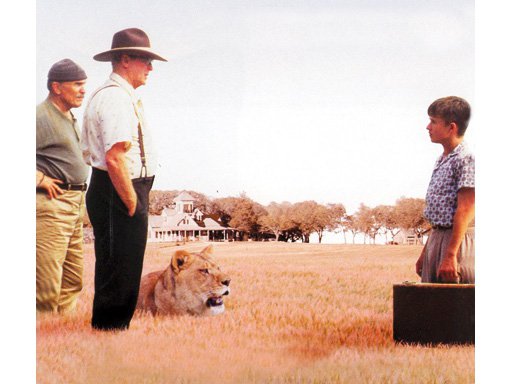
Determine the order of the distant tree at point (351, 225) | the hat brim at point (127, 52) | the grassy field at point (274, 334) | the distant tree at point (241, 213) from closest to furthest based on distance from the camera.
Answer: the grassy field at point (274, 334), the hat brim at point (127, 52), the distant tree at point (241, 213), the distant tree at point (351, 225)

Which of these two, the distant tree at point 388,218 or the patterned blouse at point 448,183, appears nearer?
the patterned blouse at point 448,183

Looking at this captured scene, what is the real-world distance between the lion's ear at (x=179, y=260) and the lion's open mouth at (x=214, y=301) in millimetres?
284

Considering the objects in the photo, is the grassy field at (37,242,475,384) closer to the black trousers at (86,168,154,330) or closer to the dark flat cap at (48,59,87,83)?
the black trousers at (86,168,154,330)

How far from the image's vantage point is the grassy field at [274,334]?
5473 mm

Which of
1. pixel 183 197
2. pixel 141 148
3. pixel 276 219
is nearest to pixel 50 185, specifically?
pixel 141 148

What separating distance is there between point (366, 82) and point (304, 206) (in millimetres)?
939

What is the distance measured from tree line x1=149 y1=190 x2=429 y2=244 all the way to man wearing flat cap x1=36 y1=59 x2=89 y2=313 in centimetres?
57

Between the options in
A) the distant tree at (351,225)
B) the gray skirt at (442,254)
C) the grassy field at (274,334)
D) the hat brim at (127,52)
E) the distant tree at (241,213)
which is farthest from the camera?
the distant tree at (351,225)

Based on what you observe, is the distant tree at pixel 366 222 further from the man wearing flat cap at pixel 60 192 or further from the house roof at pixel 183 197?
the man wearing flat cap at pixel 60 192

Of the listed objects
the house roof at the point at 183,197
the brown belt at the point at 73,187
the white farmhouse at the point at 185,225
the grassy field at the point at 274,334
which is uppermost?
the brown belt at the point at 73,187

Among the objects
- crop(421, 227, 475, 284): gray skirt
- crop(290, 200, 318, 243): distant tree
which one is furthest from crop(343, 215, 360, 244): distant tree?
crop(421, 227, 475, 284): gray skirt

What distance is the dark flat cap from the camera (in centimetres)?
584

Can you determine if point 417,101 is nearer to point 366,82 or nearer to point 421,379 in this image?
point 366,82

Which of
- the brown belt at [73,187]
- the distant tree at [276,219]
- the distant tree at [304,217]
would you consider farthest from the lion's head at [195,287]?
the brown belt at [73,187]
